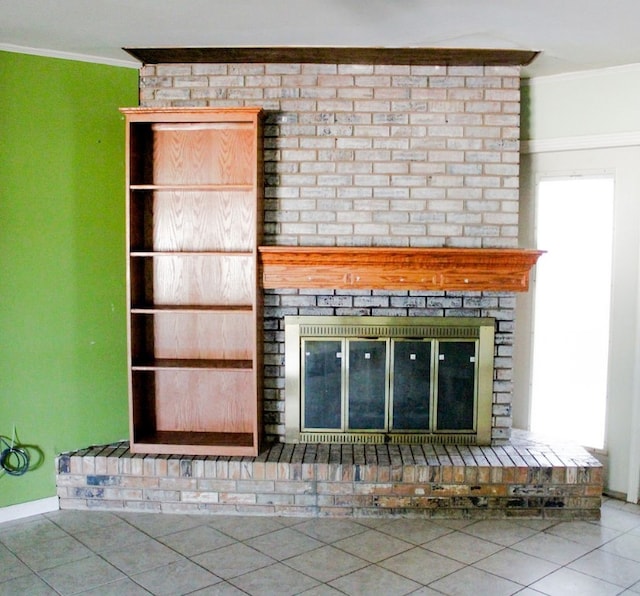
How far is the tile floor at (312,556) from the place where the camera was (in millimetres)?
2678

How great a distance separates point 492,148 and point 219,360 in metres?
1.99

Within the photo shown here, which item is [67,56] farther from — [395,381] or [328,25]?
[395,381]

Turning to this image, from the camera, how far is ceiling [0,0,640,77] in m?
2.80

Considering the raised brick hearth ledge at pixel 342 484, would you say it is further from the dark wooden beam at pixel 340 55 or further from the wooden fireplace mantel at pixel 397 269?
the dark wooden beam at pixel 340 55

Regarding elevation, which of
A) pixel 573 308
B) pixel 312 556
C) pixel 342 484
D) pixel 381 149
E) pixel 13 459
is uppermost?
pixel 381 149

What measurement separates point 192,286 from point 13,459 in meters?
1.34

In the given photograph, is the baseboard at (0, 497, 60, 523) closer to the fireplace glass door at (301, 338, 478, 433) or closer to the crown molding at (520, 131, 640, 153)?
the fireplace glass door at (301, 338, 478, 433)

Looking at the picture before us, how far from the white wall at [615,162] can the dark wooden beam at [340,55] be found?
0.45 m

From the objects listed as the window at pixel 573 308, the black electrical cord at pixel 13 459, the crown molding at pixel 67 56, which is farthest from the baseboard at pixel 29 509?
the window at pixel 573 308

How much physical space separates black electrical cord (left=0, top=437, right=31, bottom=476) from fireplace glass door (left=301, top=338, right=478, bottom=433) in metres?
1.54

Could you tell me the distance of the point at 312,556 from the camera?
9.68ft

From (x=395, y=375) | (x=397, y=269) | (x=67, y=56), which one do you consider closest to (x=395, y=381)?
(x=395, y=375)

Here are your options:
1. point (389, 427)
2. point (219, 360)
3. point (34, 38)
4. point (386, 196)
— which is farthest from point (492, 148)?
point (34, 38)

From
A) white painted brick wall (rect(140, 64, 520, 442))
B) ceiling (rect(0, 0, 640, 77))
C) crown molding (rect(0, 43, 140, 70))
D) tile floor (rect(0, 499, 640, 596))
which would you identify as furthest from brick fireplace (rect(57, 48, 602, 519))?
tile floor (rect(0, 499, 640, 596))
